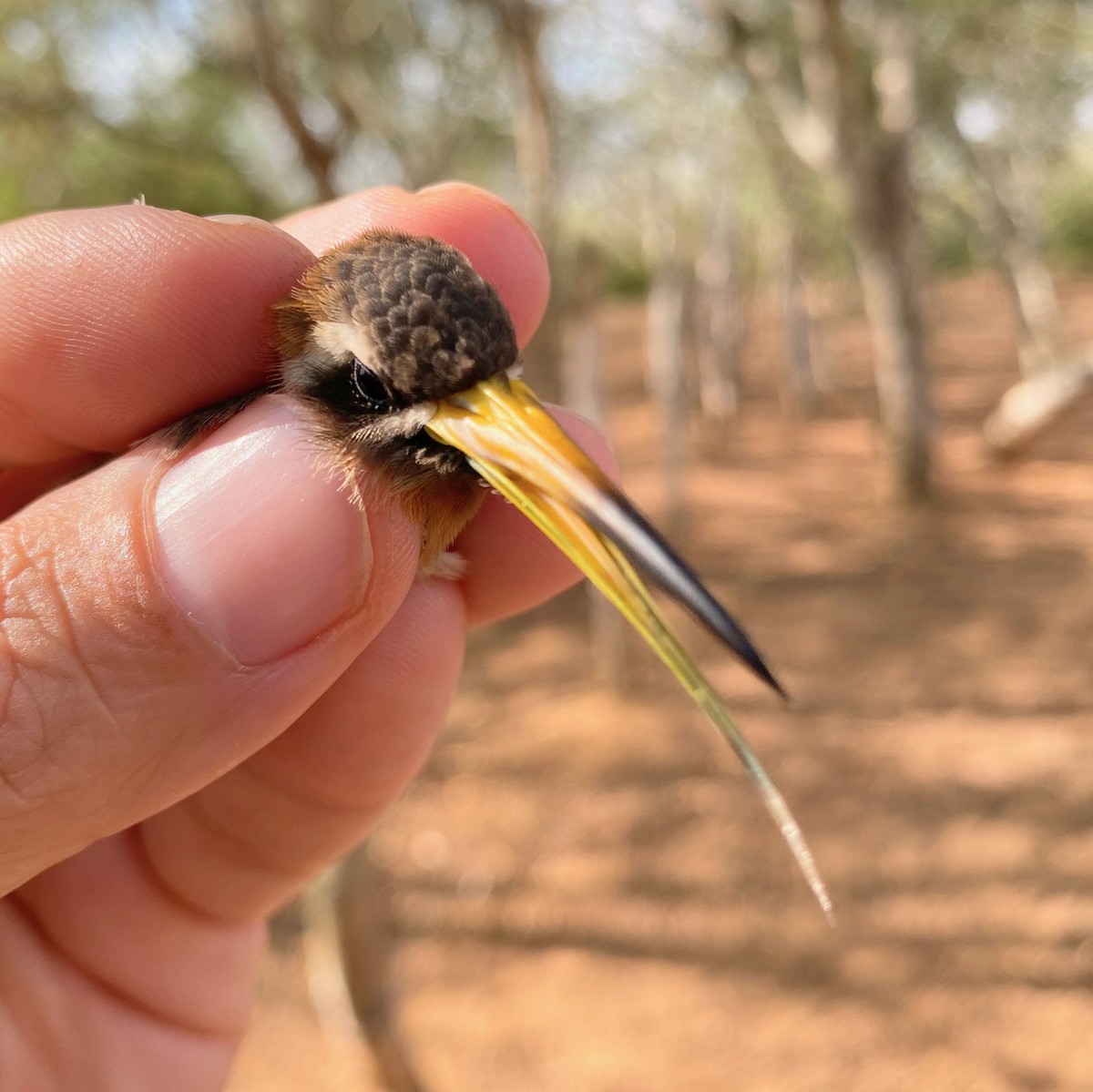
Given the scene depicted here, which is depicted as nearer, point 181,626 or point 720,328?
point 181,626

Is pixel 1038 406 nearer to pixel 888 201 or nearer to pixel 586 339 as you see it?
pixel 888 201

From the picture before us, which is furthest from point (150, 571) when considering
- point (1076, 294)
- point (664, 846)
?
point (1076, 294)

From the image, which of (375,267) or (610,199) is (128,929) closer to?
(375,267)

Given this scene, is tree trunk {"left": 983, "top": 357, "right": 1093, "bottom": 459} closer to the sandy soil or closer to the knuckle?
the sandy soil

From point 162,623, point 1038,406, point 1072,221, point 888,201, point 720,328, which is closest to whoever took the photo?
point 162,623

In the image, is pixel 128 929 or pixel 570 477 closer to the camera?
pixel 570 477

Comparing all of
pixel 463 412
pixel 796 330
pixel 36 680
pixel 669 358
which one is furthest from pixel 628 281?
pixel 36 680
